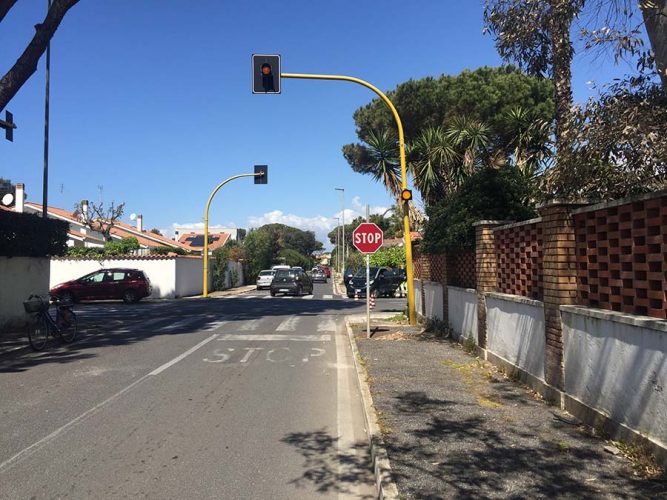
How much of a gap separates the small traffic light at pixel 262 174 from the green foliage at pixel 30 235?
13.2 metres

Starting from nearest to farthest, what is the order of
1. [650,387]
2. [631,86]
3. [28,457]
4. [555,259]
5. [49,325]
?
[650,387]
[28,457]
[555,259]
[631,86]
[49,325]

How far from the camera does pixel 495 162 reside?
15.8 metres

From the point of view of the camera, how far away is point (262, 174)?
28.0 m

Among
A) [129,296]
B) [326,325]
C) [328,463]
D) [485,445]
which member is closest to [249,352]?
[326,325]

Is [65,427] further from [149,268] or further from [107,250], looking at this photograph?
[107,250]

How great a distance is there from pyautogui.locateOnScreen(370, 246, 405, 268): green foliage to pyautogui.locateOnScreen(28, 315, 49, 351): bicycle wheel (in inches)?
1190

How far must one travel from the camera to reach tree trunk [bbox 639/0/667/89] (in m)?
5.85

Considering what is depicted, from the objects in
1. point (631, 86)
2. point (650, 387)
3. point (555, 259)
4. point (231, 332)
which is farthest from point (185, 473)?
point (231, 332)

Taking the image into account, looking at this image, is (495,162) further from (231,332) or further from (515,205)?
(231,332)

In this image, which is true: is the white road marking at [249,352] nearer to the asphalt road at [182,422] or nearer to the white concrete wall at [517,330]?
the asphalt road at [182,422]

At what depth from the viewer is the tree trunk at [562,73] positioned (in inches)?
285

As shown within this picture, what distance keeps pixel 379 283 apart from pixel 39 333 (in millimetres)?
21211

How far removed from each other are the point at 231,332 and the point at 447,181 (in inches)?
292

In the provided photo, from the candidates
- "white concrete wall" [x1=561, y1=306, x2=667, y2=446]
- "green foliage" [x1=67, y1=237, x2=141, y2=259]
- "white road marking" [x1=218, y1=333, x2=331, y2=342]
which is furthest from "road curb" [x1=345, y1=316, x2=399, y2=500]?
"green foliage" [x1=67, y1=237, x2=141, y2=259]
